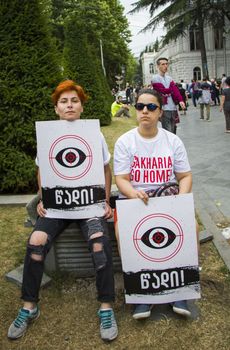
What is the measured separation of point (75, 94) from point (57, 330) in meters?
1.75

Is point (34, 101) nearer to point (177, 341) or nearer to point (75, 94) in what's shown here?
point (75, 94)

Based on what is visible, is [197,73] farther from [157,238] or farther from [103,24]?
[157,238]

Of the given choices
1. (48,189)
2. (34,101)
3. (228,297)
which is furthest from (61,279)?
(34,101)

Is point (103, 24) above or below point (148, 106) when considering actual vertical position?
above

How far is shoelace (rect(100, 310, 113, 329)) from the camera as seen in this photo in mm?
2867

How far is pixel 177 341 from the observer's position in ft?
9.05

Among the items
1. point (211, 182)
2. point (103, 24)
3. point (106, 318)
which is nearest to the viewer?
point (106, 318)

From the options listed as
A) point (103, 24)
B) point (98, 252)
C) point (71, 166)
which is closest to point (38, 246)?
point (98, 252)

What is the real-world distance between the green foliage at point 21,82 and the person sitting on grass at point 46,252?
254 centimetres

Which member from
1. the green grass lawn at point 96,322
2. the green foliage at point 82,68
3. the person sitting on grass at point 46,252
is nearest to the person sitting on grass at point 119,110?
the green foliage at point 82,68

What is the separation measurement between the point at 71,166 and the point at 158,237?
0.86 m

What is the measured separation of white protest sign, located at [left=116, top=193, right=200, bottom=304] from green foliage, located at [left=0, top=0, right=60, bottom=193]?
3145 millimetres

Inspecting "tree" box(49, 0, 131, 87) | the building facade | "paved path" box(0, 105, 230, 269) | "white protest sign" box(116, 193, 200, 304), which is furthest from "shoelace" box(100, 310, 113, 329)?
the building facade

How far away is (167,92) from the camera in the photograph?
778 cm
